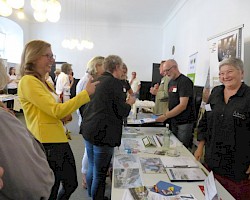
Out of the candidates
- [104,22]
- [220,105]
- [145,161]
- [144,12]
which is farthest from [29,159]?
[104,22]

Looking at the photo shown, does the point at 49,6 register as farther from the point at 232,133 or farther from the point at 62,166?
the point at 232,133

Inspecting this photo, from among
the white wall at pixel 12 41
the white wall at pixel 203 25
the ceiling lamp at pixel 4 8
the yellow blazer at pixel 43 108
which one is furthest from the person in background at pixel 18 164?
the white wall at pixel 12 41

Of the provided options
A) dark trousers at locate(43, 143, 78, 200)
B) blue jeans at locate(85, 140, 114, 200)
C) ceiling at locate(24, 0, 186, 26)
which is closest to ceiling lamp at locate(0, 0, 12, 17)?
blue jeans at locate(85, 140, 114, 200)

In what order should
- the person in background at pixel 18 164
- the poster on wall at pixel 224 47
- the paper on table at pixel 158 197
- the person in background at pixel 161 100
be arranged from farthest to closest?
the person in background at pixel 161 100, the poster on wall at pixel 224 47, the paper on table at pixel 158 197, the person in background at pixel 18 164

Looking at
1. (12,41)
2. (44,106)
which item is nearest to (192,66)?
(44,106)

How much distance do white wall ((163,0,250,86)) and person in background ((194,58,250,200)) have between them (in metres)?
0.80

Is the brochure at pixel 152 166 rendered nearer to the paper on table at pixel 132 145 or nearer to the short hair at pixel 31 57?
→ the paper on table at pixel 132 145

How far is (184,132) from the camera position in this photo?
8.23 feet

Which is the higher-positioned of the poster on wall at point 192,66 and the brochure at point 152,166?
the poster on wall at point 192,66

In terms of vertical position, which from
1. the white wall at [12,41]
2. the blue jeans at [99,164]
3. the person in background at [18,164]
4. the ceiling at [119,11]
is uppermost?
the ceiling at [119,11]

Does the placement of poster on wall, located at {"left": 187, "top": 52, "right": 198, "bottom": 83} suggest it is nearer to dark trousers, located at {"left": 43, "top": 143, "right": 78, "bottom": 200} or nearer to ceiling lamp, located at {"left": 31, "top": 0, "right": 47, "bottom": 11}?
ceiling lamp, located at {"left": 31, "top": 0, "right": 47, "bottom": 11}

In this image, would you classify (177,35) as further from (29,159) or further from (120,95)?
(29,159)

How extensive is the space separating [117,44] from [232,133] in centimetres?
719

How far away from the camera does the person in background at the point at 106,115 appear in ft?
5.81
